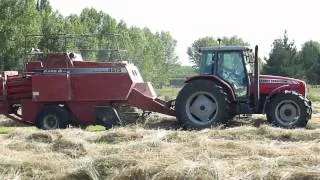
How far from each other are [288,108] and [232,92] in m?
1.52

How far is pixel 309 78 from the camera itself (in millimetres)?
52375

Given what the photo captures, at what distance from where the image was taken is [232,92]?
50.7 ft

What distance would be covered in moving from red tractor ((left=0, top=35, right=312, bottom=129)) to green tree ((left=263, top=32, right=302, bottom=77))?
82.3 feet

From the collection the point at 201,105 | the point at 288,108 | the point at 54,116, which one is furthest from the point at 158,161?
the point at 54,116

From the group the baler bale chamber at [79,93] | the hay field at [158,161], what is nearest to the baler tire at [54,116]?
the baler bale chamber at [79,93]

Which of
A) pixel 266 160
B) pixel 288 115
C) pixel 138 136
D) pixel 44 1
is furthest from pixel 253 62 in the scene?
pixel 44 1

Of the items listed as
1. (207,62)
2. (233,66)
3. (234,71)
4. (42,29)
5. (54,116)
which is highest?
(42,29)

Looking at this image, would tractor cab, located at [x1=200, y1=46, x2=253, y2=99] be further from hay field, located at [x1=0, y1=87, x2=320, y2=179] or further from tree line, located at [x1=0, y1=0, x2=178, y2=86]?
hay field, located at [x1=0, y1=87, x2=320, y2=179]

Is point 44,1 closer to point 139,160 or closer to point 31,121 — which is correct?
point 31,121

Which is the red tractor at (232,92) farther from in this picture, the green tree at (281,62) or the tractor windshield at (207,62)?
the green tree at (281,62)

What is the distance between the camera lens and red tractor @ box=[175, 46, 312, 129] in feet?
49.9

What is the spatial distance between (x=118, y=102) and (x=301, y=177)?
10.1 meters

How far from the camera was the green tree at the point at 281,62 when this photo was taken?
40.7 metres

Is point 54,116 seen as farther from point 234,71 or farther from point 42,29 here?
point 42,29
